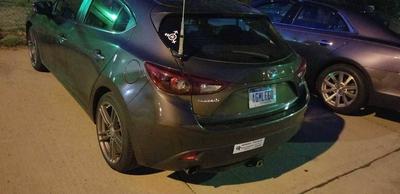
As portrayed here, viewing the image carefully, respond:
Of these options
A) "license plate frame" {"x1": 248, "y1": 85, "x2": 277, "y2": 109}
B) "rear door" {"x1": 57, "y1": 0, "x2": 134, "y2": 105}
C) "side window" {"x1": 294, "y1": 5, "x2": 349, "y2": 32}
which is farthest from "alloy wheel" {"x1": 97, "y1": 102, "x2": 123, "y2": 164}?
"side window" {"x1": 294, "y1": 5, "x2": 349, "y2": 32}

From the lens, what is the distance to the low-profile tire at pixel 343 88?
5434 millimetres

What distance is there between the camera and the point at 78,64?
4.07m

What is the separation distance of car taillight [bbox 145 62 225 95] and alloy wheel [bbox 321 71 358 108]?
311 cm

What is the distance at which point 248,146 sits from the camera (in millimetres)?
3270

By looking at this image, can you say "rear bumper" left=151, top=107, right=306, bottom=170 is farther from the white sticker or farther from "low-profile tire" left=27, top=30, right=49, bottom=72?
"low-profile tire" left=27, top=30, right=49, bottom=72

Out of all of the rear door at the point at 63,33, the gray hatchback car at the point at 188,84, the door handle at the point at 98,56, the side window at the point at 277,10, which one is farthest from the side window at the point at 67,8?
the side window at the point at 277,10

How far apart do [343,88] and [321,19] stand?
3.31 feet

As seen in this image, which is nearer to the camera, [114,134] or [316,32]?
[114,134]

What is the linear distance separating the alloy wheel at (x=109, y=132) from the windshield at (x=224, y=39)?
2.64ft

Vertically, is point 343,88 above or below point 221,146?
below

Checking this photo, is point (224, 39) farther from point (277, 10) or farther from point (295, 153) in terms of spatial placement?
point (277, 10)

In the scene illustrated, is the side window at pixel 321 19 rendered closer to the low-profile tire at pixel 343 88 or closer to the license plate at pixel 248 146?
the low-profile tire at pixel 343 88

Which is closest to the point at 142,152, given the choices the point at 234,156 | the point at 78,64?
the point at 234,156

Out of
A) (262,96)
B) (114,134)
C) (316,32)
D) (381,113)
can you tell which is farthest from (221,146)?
(381,113)
